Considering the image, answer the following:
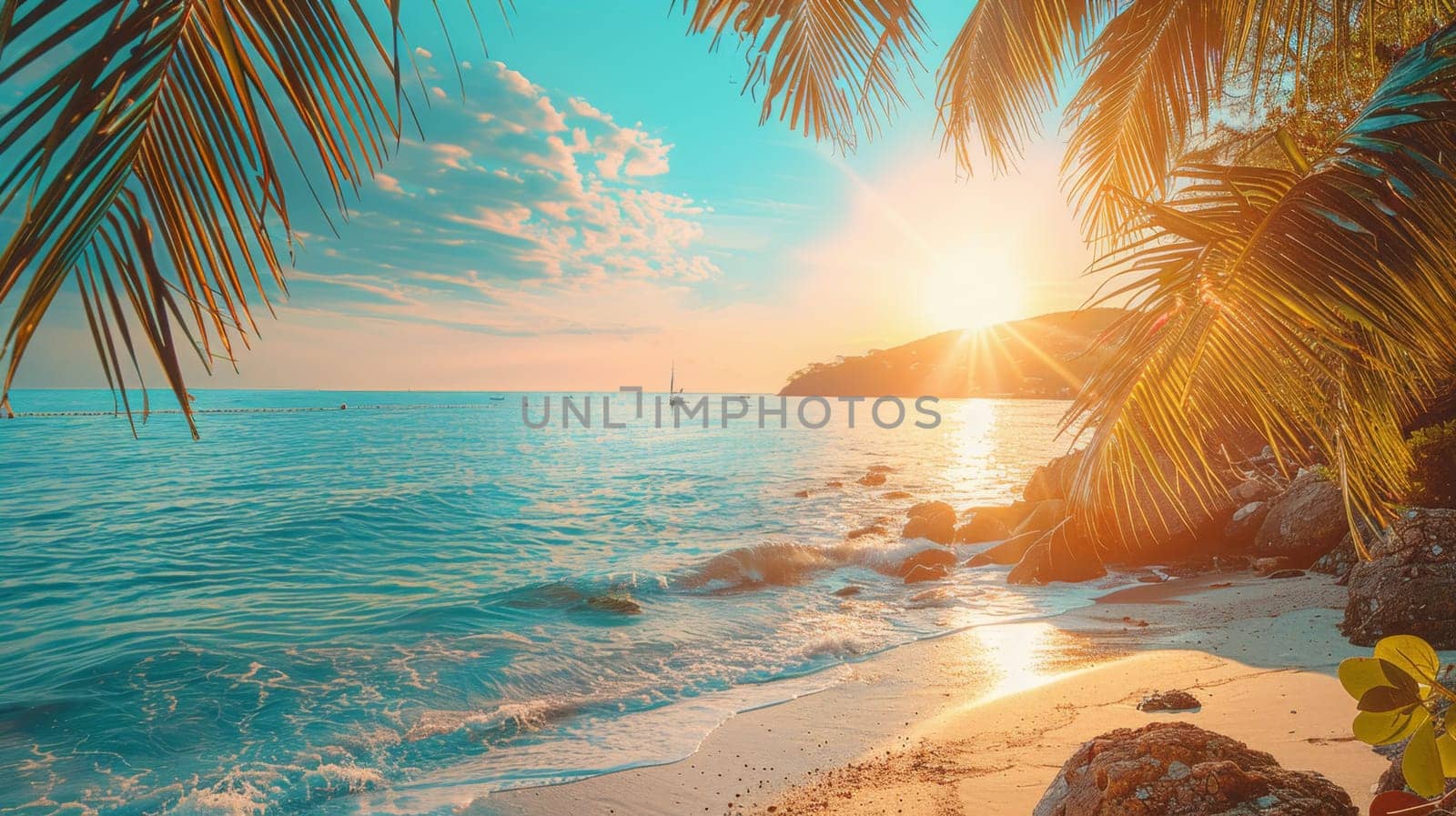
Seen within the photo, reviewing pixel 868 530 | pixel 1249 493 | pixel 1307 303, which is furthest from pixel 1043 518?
pixel 1307 303

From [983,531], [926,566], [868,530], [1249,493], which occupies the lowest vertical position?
[868,530]

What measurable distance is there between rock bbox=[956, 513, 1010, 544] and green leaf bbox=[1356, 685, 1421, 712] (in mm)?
16804

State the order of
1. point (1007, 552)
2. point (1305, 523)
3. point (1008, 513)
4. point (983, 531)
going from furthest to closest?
point (1008, 513), point (983, 531), point (1007, 552), point (1305, 523)

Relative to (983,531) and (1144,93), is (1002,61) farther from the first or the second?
(983,531)

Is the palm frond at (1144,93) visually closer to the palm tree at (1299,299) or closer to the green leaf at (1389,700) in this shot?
the palm tree at (1299,299)

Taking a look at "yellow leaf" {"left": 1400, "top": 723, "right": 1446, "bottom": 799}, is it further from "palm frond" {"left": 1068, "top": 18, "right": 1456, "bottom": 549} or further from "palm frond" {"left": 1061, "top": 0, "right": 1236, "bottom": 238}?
"palm frond" {"left": 1061, "top": 0, "right": 1236, "bottom": 238}

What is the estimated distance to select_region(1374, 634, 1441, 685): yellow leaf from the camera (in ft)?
3.46

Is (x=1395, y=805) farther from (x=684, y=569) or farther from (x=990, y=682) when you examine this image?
(x=684, y=569)

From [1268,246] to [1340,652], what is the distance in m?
5.97

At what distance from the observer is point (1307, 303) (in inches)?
72.8

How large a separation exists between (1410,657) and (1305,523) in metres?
12.1

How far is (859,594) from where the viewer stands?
1220cm

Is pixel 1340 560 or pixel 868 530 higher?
pixel 1340 560

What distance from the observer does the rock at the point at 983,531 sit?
1692 cm
